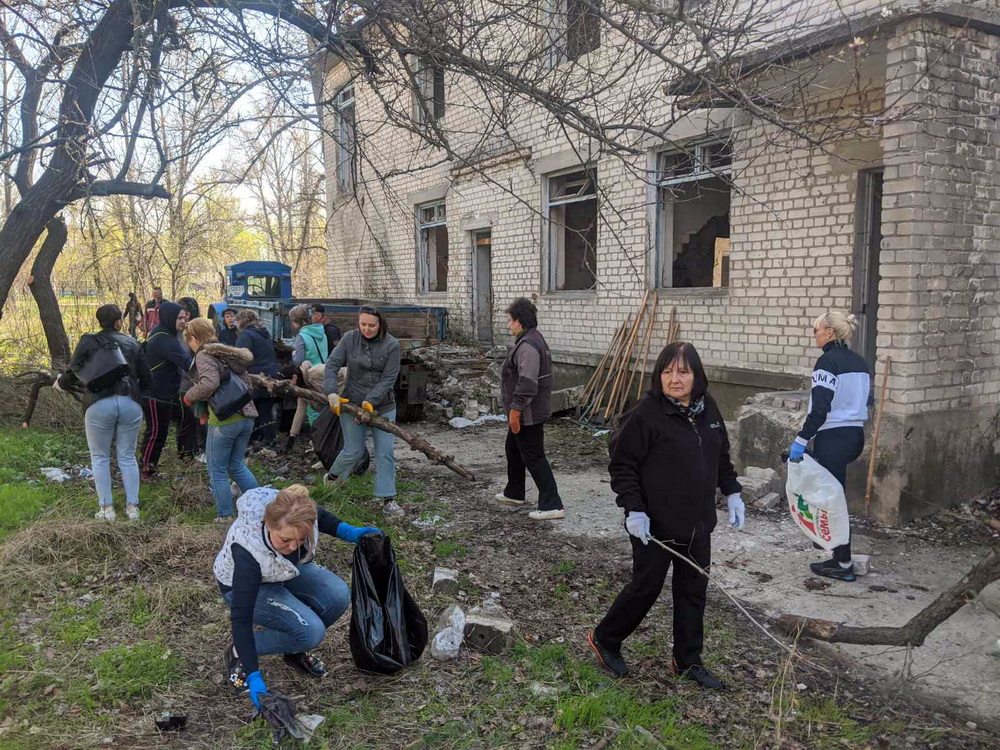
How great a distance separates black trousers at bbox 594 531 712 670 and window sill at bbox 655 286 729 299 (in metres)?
5.43

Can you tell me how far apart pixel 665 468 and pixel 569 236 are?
27.2ft

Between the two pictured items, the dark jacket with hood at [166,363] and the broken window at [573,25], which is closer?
the broken window at [573,25]

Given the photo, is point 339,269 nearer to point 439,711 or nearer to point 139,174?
point 139,174

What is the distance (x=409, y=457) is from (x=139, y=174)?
13.5 ft

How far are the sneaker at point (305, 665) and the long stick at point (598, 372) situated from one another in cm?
684

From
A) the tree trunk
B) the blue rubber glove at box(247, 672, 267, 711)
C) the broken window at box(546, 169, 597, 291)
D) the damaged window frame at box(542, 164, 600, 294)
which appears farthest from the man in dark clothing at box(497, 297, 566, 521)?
the tree trunk

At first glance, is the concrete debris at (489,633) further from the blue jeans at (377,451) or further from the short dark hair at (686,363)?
the blue jeans at (377,451)

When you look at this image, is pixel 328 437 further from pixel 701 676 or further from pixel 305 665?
pixel 701 676

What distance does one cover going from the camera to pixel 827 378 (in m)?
4.73

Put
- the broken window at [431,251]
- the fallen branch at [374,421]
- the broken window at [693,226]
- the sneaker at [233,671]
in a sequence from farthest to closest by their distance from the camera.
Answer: the broken window at [431,251], the broken window at [693,226], the fallen branch at [374,421], the sneaker at [233,671]

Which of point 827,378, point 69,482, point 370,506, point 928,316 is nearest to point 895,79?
point 928,316

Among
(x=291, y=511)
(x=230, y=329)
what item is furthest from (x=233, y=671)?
(x=230, y=329)

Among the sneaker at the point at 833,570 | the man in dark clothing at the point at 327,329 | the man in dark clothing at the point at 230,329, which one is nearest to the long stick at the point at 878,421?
the sneaker at the point at 833,570

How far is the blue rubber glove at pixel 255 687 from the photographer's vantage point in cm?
289
